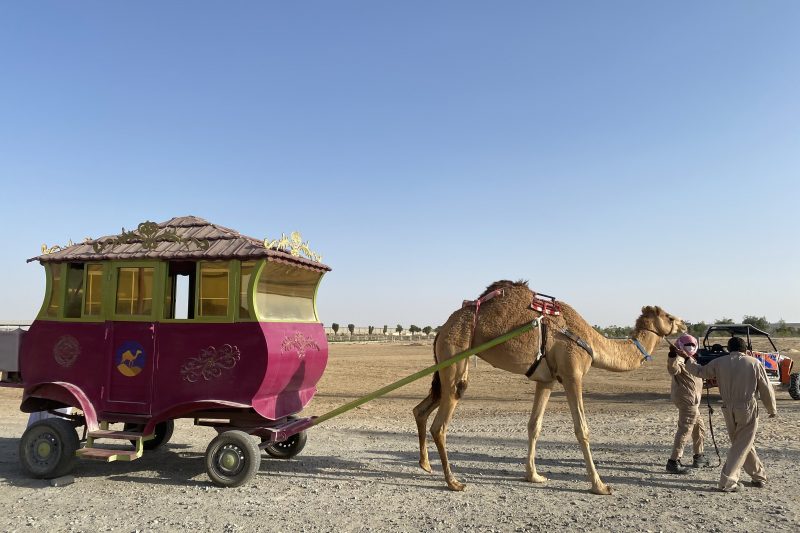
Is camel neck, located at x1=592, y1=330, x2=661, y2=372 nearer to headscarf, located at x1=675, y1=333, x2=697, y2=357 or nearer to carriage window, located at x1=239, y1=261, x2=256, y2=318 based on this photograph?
headscarf, located at x1=675, y1=333, x2=697, y2=357

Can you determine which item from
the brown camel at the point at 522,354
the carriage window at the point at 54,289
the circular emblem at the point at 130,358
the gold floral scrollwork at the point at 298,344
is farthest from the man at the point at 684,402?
the carriage window at the point at 54,289

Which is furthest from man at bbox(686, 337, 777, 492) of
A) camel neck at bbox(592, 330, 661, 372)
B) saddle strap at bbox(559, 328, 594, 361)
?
saddle strap at bbox(559, 328, 594, 361)

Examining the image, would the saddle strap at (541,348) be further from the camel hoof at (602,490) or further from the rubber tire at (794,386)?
the rubber tire at (794,386)

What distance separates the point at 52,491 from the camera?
698 centimetres

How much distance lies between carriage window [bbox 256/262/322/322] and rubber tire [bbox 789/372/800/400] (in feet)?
49.4

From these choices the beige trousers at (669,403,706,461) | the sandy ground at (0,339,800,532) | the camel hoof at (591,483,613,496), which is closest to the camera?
the sandy ground at (0,339,800,532)

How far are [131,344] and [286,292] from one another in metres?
2.17

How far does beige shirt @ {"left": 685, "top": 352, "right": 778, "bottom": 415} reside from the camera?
7086 mm

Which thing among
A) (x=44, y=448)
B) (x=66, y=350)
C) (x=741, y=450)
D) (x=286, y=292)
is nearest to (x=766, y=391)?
(x=741, y=450)

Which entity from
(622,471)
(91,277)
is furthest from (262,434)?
(622,471)

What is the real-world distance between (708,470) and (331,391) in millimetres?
13908

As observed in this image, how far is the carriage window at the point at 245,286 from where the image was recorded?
7.19m

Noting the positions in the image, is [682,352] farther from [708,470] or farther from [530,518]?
[530,518]

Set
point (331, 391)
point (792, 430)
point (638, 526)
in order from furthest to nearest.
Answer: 1. point (331, 391)
2. point (792, 430)
3. point (638, 526)
